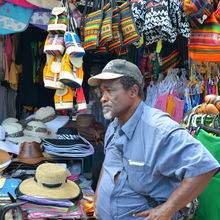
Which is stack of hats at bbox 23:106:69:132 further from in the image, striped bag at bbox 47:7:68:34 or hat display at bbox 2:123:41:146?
striped bag at bbox 47:7:68:34

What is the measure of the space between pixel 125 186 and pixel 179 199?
34 cm

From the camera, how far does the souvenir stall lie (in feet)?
7.02

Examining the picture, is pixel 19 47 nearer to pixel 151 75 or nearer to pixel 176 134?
pixel 151 75

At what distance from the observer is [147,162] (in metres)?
1.53

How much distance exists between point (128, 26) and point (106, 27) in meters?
0.27

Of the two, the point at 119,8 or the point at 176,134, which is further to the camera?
the point at 119,8

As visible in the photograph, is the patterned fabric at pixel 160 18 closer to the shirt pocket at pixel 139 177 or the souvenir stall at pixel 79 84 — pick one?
the souvenir stall at pixel 79 84

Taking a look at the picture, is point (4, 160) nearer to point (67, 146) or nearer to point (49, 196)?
point (67, 146)

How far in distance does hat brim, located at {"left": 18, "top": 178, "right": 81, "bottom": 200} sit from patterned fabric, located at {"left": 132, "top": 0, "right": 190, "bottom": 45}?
6.71 ft

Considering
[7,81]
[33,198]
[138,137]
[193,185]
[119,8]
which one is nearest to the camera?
[193,185]

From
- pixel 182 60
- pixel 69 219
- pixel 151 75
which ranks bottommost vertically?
pixel 69 219

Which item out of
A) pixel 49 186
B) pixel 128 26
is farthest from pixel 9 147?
pixel 128 26

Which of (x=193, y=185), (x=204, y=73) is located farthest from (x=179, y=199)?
(x=204, y=73)

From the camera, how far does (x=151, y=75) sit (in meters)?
5.27
